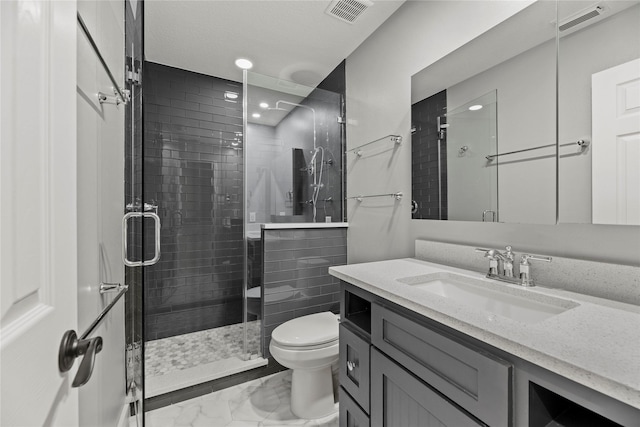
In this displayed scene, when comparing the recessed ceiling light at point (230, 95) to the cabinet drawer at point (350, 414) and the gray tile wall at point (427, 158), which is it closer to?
the gray tile wall at point (427, 158)

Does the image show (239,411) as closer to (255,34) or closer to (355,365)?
(355,365)

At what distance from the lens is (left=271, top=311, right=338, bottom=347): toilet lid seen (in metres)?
1.63

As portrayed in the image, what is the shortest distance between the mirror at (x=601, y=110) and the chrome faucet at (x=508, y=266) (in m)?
0.21

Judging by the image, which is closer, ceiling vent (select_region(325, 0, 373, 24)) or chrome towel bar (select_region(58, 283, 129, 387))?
chrome towel bar (select_region(58, 283, 129, 387))

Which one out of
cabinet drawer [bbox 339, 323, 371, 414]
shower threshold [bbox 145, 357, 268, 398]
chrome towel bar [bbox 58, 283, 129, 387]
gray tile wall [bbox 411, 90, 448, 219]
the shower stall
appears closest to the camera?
chrome towel bar [bbox 58, 283, 129, 387]

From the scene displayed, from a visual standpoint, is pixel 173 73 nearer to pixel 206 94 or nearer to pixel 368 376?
pixel 206 94

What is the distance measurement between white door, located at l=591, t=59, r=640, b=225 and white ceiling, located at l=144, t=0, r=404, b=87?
1.35 m

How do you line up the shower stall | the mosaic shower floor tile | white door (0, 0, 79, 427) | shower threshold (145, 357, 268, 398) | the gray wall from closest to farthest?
white door (0, 0, 79, 427)
the gray wall
shower threshold (145, 357, 268, 398)
the mosaic shower floor tile
the shower stall

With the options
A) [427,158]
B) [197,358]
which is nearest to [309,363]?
[197,358]

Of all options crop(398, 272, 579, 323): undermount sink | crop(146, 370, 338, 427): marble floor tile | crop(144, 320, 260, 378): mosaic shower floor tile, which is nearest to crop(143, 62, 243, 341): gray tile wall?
crop(144, 320, 260, 378): mosaic shower floor tile

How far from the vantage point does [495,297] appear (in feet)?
3.72

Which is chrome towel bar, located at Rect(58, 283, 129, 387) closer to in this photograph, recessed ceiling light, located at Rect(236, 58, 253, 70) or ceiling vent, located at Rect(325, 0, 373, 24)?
ceiling vent, located at Rect(325, 0, 373, 24)

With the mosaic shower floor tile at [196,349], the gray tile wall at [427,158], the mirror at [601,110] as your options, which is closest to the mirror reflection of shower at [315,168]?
the gray tile wall at [427,158]

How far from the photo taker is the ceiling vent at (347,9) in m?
1.80
